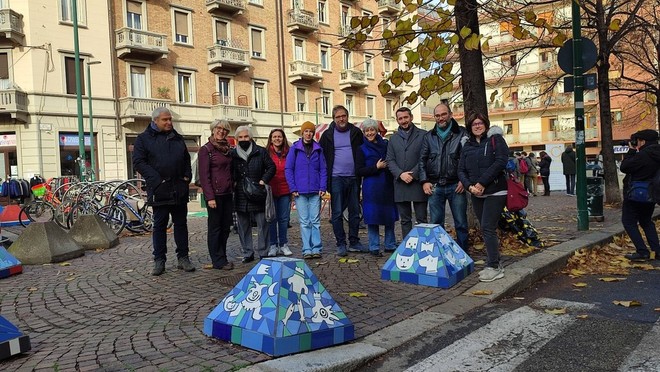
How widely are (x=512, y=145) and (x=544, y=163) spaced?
36.6m

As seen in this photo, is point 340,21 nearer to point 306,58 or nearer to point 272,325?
point 306,58

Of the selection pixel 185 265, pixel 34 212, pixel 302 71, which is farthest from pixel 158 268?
pixel 302 71

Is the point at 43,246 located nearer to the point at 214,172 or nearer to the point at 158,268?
the point at 158,268

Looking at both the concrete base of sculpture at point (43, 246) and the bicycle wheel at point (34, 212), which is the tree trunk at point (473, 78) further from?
the bicycle wheel at point (34, 212)

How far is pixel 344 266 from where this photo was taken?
6.47 meters

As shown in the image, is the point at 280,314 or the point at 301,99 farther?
the point at 301,99

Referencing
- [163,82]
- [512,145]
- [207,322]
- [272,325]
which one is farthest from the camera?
[512,145]

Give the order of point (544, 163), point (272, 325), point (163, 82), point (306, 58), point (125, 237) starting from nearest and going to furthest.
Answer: point (272, 325)
point (125, 237)
point (544, 163)
point (163, 82)
point (306, 58)

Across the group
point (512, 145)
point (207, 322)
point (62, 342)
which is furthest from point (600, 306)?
point (512, 145)

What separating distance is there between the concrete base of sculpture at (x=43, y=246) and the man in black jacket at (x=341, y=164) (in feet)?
13.9

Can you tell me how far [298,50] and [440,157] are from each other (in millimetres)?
33892

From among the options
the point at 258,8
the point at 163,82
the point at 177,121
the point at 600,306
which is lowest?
the point at 600,306

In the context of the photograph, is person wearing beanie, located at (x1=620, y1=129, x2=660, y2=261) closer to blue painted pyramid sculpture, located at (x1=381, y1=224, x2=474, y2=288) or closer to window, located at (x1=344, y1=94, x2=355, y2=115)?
blue painted pyramid sculpture, located at (x1=381, y1=224, x2=474, y2=288)

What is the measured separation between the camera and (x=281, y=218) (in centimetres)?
725
